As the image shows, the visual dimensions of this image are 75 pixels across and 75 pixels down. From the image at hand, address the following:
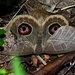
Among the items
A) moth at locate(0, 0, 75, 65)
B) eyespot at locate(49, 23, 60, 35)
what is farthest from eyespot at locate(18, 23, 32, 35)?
eyespot at locate(49, 23, 60, 35)

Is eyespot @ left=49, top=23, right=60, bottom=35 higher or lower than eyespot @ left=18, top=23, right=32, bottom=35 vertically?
lower

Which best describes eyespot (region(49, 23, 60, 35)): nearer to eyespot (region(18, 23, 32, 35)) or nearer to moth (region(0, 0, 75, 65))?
moth (region(0, 0, 75, 65))

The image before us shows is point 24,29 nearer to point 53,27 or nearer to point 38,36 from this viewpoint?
point 38,36

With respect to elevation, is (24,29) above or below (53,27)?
above

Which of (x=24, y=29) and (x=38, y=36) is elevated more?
(x=24, y=29)

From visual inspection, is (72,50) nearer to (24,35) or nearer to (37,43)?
(37,43)

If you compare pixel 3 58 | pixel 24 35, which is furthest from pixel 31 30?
pixel 3 58

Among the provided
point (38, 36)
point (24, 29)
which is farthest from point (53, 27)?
point (24, 29)

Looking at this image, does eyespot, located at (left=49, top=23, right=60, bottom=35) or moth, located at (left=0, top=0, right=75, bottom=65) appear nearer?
moth, located at (left=0, top=0, right=75, bottom=65)
